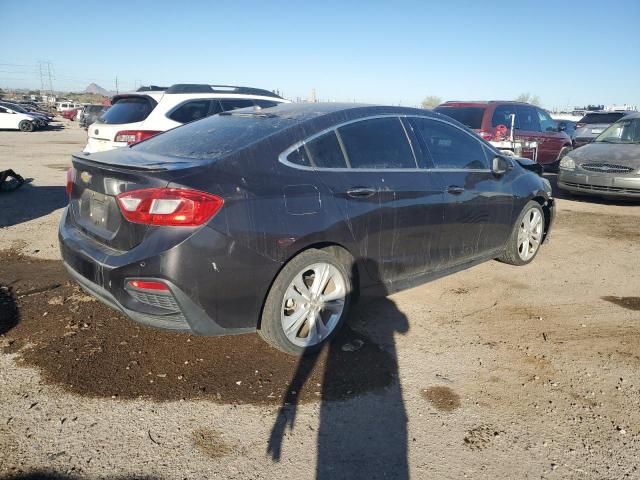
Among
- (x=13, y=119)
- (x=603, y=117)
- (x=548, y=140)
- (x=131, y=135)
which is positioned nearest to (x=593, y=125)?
(x=603, y=117)

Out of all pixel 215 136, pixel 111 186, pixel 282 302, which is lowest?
pixel 282 302

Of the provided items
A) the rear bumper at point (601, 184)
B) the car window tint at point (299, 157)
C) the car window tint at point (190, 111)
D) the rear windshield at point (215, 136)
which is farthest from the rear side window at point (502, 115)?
the car window tint at point (299, 157)

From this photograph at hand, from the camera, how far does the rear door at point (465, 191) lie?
4.16m

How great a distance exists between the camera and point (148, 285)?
2.79 m

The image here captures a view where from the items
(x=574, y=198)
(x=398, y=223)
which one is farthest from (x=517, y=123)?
(x=398, y=223)

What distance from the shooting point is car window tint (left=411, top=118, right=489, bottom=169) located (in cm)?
416

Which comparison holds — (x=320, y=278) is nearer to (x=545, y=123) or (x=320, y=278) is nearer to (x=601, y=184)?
(x=601, y=184)

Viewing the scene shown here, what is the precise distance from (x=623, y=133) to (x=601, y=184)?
1.71m

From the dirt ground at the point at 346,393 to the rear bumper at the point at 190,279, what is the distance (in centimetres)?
42

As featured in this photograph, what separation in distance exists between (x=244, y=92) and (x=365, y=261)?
6.53m

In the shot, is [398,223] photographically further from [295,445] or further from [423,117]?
[295,445]

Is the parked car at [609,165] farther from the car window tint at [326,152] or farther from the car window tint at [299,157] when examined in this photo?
the car window tint at [299,157]

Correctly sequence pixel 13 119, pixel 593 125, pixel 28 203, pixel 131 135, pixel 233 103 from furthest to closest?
pixel 13 119 → pixel 593 125 → pixel 233 103 → pixel 28 203 → pixel 131 135

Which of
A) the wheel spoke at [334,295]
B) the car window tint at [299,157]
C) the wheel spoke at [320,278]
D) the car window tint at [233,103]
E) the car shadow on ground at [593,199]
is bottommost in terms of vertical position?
the car shadow on ground at [593,199]
